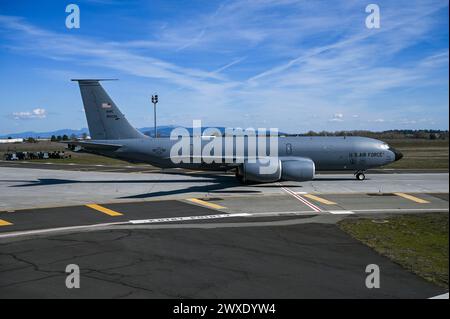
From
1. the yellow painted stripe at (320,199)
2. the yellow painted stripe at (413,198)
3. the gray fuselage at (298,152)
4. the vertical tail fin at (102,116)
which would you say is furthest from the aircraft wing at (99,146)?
the yellow painted stripe at (413,198)

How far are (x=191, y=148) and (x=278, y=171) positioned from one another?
811cm

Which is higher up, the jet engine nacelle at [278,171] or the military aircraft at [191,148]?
the military aircraft at [191,148]

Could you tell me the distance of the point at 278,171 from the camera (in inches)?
1196

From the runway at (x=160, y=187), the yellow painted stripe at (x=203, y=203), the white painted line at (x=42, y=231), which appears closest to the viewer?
the white painted line at (x=42, y=231)

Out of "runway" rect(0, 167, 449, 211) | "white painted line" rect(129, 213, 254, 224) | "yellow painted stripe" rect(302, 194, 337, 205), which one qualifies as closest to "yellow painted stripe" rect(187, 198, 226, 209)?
"runway" rect(0, 167, 449, 211)

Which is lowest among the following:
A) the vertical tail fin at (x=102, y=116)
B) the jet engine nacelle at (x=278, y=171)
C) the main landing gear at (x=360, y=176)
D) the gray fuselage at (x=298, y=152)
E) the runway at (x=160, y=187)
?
the runway at (x=160, y=187)

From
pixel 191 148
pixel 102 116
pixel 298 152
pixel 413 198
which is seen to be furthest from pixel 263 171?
pixel 102 116

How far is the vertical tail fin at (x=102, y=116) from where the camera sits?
34031 mm

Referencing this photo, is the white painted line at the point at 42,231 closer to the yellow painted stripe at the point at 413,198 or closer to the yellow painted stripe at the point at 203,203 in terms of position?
the yellow painted stripe at the point at 203,203

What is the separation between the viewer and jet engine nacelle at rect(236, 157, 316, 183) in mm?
30219

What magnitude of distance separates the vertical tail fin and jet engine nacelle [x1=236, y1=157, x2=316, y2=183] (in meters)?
11.6

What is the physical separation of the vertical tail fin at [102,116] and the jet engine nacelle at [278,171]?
11560mm
